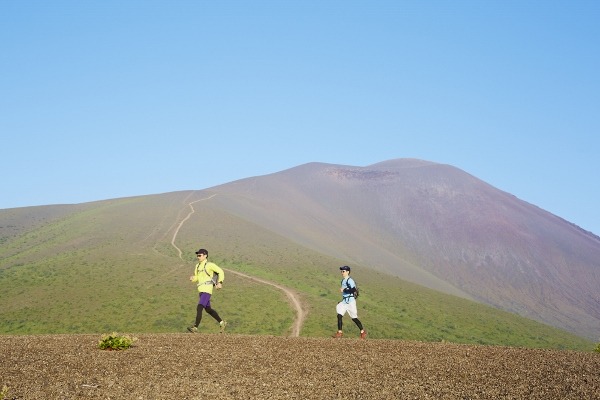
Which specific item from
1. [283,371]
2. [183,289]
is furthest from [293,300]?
[283,371]

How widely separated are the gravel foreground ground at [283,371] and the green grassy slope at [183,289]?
26.6 metres

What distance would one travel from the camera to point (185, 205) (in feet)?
336

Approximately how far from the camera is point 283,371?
13.2 metres

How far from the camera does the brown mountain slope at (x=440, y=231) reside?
116m

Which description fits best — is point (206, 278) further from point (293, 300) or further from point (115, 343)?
point (293, 300)

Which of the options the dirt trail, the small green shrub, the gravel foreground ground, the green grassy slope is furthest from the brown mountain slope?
the small green shrub

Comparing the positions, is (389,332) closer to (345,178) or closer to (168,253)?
(168,253)

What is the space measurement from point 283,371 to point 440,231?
145m

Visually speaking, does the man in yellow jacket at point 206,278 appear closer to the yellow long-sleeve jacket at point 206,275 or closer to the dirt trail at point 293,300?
the yellow long-sleeve jacket at point 206,275

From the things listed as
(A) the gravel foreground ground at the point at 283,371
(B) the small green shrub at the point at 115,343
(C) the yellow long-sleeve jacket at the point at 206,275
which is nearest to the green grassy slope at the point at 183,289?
(C) the yellow long-sleeve jacket at the point at 206,275

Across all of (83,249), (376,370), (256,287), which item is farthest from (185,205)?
(376,370)

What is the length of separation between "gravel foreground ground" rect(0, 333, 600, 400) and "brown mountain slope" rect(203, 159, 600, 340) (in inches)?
3354

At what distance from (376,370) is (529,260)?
135652 mm

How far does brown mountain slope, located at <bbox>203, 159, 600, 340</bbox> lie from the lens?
116062mm
